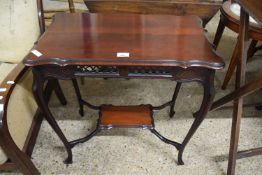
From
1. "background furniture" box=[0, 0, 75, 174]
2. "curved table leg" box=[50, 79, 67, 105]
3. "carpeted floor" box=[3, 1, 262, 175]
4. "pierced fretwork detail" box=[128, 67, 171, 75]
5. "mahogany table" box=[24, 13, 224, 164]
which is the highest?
"mahogany table" box=[24, 13, 224, 164]

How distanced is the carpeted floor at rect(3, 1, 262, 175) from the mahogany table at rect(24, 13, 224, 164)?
35cm

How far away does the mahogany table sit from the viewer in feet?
3.23

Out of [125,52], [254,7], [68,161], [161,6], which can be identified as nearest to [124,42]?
[125,52]

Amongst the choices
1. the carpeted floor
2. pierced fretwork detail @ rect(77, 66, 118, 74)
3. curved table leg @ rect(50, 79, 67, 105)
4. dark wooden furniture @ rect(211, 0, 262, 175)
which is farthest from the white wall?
dark wooden furniture @ rect(211, 0, 262, 175)

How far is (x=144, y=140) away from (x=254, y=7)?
98 cm

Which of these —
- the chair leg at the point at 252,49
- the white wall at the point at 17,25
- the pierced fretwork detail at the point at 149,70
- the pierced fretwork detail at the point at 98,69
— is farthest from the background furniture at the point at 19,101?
the chair leg at the point at 252,49

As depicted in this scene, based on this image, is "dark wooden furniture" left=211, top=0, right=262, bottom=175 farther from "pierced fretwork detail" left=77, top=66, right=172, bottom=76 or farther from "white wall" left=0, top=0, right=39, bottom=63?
"white wall" left=0, top=0, right=39, bottom=63

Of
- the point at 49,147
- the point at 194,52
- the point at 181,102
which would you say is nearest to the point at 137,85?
the point at 181,102

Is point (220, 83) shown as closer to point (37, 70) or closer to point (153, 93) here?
point (153, 93)

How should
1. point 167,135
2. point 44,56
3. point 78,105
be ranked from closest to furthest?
point 44,56
point 167,135
point 78,105

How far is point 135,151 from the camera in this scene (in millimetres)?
1511

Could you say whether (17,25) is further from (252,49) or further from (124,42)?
(252,49)

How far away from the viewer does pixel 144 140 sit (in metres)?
1.58

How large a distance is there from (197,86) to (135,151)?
86 centimetres
